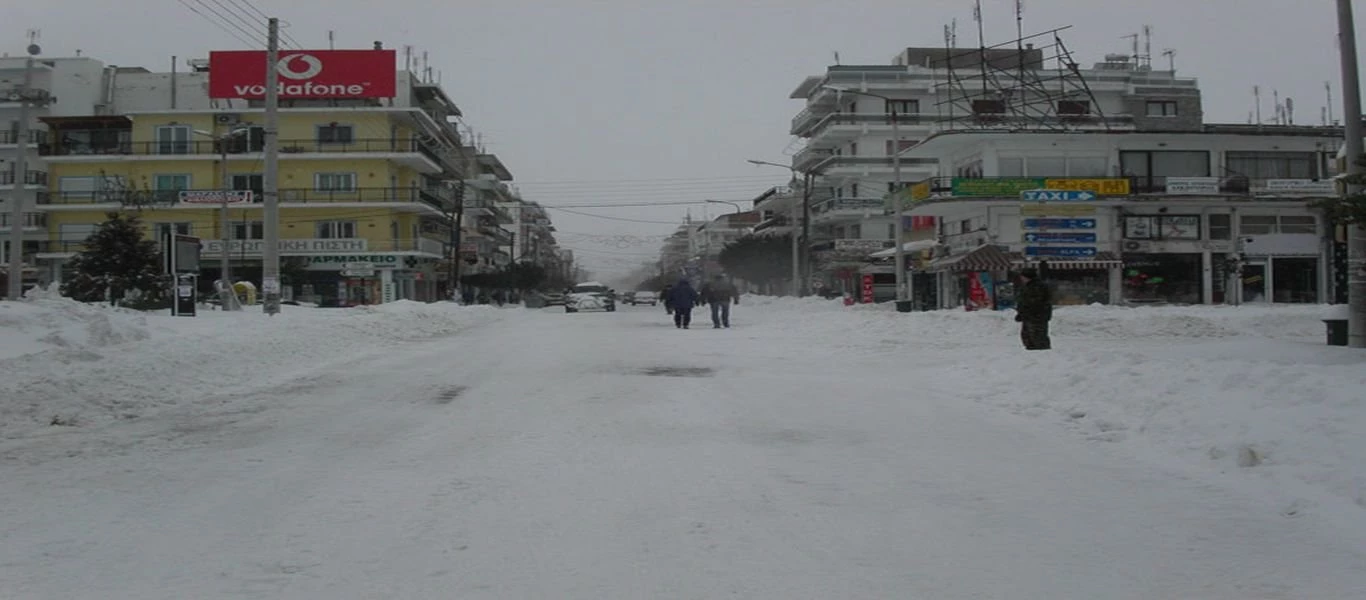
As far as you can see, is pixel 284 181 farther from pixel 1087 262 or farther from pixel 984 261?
pixel 1087 262

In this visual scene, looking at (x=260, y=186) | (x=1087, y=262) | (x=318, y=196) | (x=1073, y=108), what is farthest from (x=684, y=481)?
(x=260, y=186)

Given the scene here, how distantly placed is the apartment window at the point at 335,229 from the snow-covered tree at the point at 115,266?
76.3 feet

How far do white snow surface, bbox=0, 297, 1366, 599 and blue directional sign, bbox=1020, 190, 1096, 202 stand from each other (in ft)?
97.0

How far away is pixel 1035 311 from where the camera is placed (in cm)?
1531

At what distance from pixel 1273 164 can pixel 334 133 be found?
168ft

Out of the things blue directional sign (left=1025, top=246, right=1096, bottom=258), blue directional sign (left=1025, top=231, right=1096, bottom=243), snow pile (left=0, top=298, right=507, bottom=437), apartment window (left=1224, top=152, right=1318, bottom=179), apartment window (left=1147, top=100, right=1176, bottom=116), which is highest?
apartment window (left=1147, top=100, right=1176, bottom=116)

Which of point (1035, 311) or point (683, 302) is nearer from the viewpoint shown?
point (1035, 311)

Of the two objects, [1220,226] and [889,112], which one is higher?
[889,112]

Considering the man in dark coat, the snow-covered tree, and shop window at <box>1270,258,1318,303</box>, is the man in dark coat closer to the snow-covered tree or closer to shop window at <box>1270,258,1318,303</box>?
the snow-covered tree

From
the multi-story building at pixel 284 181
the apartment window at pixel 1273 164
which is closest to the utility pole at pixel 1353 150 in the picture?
the apartment window at pixel 1273 164

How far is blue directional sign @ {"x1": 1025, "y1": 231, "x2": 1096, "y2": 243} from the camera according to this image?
142 ft

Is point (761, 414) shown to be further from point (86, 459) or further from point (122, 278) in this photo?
point (122, 278)

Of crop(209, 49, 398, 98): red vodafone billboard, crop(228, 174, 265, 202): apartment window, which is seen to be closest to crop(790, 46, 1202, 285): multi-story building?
crop(209, 49, 398, 98): red vodafone billboard

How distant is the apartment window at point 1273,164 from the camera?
4556 centimetres
